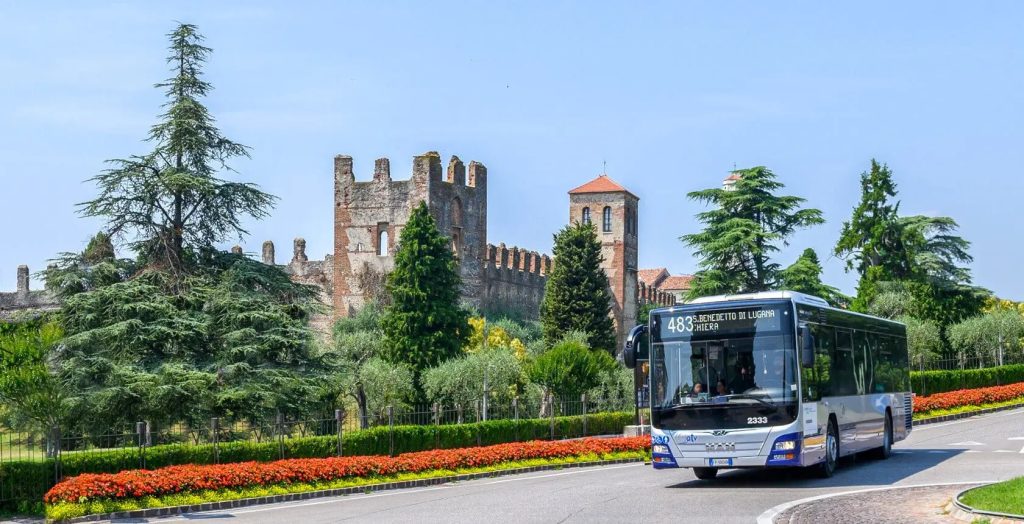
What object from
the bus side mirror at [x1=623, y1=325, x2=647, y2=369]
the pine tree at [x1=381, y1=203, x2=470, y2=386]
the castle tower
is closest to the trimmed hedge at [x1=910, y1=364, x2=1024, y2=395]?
the pine tree at [x1=381, y1=203, x2=470, y2=386]

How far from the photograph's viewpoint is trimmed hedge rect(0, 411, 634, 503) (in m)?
18.7

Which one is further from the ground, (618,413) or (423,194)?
(423,194)

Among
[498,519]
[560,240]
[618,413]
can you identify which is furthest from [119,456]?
[560,240]

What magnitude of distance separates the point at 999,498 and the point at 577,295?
49248mm

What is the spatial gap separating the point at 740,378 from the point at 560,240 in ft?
153

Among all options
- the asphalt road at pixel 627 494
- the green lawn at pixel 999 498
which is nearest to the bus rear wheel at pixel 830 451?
the asphalt road at pixel 627 494

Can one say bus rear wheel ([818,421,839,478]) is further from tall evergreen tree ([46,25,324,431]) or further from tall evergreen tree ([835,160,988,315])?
tall evergreen tree ([835,160,988,315])

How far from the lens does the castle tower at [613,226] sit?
83812 millimetres

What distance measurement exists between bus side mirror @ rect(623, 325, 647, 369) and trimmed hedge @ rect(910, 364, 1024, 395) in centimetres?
2184

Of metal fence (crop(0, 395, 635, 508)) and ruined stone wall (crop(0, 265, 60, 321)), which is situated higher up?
ruined stone wall (crop(0, 265, 60, 321))

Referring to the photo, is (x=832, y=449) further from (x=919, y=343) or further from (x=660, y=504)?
(x=919, y=343)

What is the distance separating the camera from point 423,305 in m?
51.2

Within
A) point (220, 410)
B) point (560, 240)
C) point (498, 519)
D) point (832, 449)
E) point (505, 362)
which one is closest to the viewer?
point (498, 519)

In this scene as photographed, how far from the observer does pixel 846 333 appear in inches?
810
